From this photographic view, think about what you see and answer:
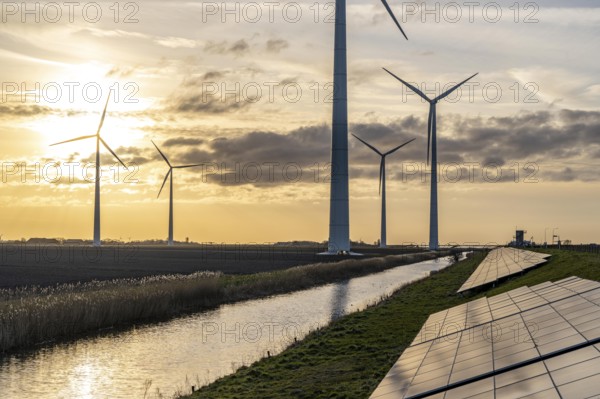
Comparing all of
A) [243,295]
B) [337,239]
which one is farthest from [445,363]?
[337,239]

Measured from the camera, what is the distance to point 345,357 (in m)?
27.9

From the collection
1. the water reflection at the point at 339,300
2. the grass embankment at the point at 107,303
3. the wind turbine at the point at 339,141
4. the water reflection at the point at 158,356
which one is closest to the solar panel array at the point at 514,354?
the water reflection at the point at 158,356

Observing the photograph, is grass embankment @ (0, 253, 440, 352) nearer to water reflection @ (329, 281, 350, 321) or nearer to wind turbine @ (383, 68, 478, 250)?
water reflection @ (329, 281, 350, 321)

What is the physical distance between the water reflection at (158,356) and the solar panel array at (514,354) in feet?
36.0

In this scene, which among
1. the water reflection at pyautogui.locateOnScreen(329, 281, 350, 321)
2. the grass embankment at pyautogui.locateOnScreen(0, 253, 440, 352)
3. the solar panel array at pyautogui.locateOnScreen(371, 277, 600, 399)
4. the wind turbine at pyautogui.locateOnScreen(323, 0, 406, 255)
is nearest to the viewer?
the solar panel array at pyautogui.locateOnScreen(371, 277, 600, 399)

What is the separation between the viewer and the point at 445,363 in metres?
16.7

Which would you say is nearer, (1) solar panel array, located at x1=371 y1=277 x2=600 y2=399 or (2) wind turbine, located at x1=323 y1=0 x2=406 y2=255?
(1) solar panel array, located at x1=371 y1=277 x2=600 y2=399

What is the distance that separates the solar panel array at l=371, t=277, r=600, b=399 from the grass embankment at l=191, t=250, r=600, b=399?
2881 millimetres

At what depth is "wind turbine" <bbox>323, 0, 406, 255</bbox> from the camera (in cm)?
10919

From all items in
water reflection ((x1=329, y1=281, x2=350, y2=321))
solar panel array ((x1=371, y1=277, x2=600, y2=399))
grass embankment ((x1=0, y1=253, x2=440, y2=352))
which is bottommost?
water reflection ((x1=329, y1=281, x2=350, y2=321))

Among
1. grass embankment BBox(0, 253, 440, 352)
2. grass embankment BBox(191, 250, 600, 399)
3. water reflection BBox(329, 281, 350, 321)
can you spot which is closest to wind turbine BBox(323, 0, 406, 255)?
water reflection BBox(329, 281, 350, 321)

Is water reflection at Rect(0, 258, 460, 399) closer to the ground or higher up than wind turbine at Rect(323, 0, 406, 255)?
closer to the ground

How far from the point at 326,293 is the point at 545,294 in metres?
43.9

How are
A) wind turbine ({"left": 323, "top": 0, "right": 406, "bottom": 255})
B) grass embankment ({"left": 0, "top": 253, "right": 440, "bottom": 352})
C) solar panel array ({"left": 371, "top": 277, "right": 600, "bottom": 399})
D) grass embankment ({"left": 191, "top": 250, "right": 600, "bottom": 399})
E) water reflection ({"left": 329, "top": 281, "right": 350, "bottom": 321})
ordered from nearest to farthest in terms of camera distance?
solar panel array ({"left": 371, "top": 277, "right": 600, "bottom": 399}) → grass embankment ({"left": 191, "top": 250, "right": 600, "bottom": 399}) → grass embankment ({"left": 0, "top": 253, "right": 440, "bottom": 352}) → water reflection ({"left": 329, "top": 281, "right": 350, "bottom": 321}) → wind turbine ({"left": 323, "top": 0, "right": 406, "bottom": 255})
